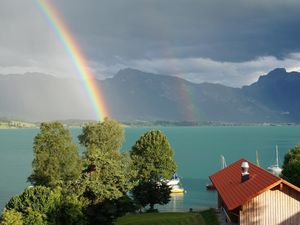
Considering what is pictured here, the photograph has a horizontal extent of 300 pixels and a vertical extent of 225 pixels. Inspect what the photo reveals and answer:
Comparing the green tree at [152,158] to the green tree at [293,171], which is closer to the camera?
the green tree at [293,171]

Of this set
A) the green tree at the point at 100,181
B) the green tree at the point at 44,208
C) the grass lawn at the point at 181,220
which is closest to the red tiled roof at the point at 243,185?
the grass lawn at the point at 181,220

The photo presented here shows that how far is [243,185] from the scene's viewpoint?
3669 cm

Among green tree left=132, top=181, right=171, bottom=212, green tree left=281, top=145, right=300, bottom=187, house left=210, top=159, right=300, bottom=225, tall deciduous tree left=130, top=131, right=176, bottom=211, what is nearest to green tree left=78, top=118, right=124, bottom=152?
tall deciduous tree left=130, top=131, right=176, bottom=211

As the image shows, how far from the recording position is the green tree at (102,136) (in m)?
68.4

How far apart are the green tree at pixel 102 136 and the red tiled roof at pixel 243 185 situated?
90.5ft

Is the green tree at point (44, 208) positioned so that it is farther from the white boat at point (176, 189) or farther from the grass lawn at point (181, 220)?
the white boat at point (176, 189)

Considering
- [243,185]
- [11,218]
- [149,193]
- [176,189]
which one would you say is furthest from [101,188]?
[176,189]

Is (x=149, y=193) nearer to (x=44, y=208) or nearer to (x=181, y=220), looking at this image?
(x=181, y=220)

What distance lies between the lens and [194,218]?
45.5 metres

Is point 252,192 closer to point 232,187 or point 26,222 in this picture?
point 232,187

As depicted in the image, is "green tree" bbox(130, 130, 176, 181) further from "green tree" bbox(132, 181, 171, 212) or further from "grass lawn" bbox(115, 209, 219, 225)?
"grass lawn" bbox(115, 209, 219, 225)

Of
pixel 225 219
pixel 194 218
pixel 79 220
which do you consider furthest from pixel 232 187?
pixel 79 220

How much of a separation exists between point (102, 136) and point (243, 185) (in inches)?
1398

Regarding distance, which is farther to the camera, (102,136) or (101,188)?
(102,136)
